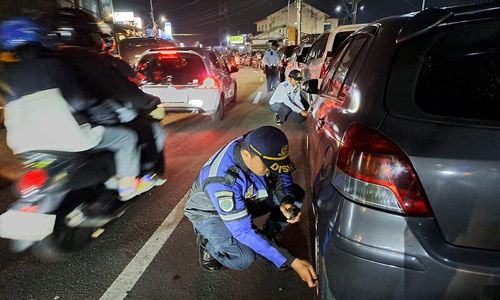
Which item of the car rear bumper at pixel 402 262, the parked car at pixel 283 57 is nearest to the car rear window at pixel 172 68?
the car rear bumper at pixel 402 262

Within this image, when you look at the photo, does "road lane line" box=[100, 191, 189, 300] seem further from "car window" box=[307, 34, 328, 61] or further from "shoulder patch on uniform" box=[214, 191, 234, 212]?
"car window" box=[307, 34, 328, 61]

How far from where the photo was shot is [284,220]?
114 inches

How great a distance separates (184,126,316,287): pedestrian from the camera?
2088 millimetres

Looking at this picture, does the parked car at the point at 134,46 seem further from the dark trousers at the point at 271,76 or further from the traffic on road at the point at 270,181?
the traffic on road at the point at 270,181

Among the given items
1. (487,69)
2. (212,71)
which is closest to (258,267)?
(487,69)

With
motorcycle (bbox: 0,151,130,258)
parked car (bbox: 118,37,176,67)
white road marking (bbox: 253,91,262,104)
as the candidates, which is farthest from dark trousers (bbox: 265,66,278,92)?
motorcycle (bbox: 0,151,130,258)

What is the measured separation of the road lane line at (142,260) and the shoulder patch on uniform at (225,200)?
1.03 metres

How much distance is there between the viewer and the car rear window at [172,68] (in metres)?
7.43

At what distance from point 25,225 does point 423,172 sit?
103 inches

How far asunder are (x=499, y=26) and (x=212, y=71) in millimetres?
6147

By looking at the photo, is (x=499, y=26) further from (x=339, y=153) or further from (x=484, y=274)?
(x=484, y=274)

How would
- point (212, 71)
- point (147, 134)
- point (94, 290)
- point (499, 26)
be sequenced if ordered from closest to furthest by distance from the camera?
point (499, 26) → point (94, 290) → point (147, 134) → point (212, 71)

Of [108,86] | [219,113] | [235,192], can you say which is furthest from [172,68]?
[235,192]

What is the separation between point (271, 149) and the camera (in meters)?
2.04
